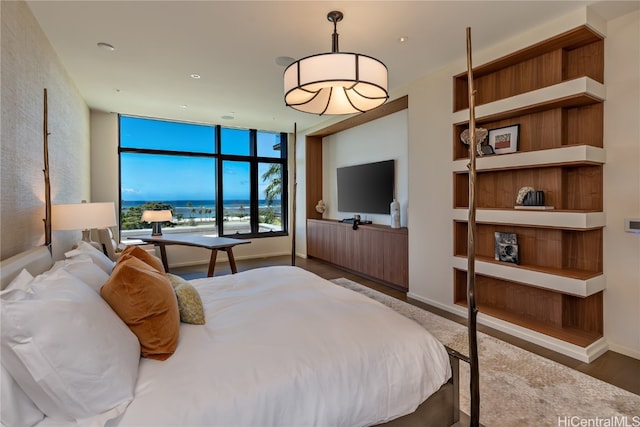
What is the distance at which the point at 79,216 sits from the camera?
279 centimetres

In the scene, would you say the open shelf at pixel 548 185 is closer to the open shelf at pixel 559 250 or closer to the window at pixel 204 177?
the open shelf at pixel 559 250

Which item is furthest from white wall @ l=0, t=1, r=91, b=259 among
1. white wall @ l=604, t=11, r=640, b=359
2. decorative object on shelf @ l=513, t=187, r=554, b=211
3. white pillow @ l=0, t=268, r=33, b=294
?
white wall @ l=604, t=11, r=640, b=359

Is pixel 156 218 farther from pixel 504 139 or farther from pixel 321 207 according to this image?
pixel 504 139

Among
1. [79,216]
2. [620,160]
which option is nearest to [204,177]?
[79,216]

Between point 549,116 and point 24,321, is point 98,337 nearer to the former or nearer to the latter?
point 24,321

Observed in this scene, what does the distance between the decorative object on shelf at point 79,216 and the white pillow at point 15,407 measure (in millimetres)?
2109

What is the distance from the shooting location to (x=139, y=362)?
1.30m

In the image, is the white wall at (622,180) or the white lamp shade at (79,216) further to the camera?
the white lamp shade at (79,216)

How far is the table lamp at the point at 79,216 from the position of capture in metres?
2.70

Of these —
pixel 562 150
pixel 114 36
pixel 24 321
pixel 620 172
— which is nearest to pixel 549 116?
pixel 562 150

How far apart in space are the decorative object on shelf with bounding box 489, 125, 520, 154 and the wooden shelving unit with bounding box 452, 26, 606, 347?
57 millimetres

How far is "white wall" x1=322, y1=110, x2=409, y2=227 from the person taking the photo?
4742 mm

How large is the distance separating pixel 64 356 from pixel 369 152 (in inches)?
196

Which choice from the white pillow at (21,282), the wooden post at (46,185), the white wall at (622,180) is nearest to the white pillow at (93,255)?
the wooden post at (46,185)
